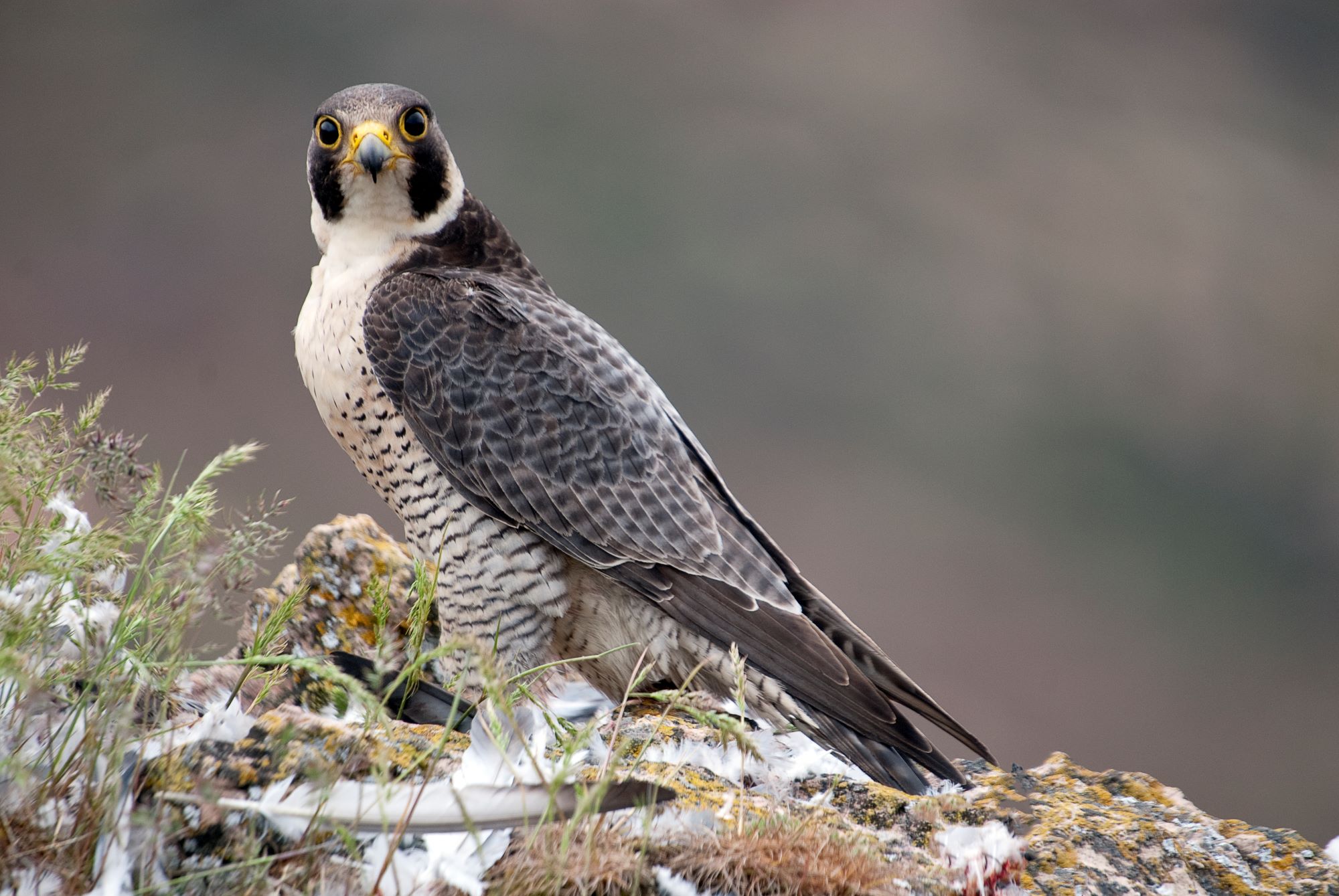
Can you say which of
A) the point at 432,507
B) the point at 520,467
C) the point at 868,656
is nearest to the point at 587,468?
the point at 520,467

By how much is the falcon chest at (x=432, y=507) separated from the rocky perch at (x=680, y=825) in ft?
1.34

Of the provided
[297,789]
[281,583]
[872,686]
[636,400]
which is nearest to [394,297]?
[636,400]

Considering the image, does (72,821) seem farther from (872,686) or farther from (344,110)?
(344,110)

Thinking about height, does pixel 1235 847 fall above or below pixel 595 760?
above

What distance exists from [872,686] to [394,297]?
1332 millimetres

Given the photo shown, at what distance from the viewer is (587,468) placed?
2393 millimetres

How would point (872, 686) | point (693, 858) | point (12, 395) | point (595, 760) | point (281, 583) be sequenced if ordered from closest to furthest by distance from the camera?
point (693, 858)
point (12, 395)
point (595, 760)
point (872, 686)
point (281, 583)

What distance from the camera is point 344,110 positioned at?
240cm

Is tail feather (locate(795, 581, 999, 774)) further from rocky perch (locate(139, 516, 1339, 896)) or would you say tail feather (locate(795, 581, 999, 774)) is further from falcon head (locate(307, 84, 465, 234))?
falcon head (locate(307, 84, 465, 234))

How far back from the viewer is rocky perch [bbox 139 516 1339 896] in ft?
3.47

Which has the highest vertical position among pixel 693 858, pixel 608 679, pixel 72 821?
pixel 608 679

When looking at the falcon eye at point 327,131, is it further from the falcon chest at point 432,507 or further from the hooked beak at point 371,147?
the falcon chest at point 432,507

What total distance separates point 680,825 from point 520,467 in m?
1.28

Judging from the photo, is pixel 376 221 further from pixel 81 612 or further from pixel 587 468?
pixel 81 612
